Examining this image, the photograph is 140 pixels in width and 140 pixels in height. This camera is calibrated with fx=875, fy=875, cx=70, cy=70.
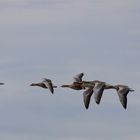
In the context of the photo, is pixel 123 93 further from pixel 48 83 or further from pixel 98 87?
pixel 48 83

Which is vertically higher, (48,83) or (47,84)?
(48,83)

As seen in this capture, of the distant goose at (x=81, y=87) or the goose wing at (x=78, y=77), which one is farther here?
the goose wing at (x=78, y=77)

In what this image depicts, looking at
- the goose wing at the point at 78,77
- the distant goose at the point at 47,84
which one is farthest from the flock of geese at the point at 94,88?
the goose wing at the point at 78,77

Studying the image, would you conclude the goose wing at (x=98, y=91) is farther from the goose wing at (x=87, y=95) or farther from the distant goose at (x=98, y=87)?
the goose wing at (x=87, y=95)

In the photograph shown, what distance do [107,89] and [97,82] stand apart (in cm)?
154

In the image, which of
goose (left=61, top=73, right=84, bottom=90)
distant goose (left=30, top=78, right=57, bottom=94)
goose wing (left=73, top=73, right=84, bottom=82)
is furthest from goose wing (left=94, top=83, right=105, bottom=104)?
goose wing (left=73, top=73, right=84, bottom=82)

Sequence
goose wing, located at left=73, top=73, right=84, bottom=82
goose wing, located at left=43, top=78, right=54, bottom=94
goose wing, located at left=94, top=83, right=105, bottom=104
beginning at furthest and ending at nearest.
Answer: goose wing, located at left=73, top=73, right=84, bottom=82 < goose wing, located at left=43, top=78, right=54, bottom=94 < goose wing, located at left=94, top=83, right=105, bottom=104

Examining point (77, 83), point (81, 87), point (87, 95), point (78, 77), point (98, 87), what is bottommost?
point (98, 87)

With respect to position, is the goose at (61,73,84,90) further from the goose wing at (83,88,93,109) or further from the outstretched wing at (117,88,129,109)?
the outstretched wing at (117,88,129,109)

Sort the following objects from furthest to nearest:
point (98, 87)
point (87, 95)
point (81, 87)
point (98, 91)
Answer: point (81, 87) → point (87, 95) → point (98, 87) → point (98, 91)

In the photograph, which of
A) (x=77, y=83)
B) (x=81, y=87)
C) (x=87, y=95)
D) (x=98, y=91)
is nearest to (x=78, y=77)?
(x=77, y=83)

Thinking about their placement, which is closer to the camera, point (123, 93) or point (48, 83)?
point (123, 93)

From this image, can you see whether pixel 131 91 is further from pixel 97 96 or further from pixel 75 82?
pixel 75 82

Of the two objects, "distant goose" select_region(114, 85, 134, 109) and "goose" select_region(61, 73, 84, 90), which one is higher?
"goose" select_region(61, 73, 84, 90)
